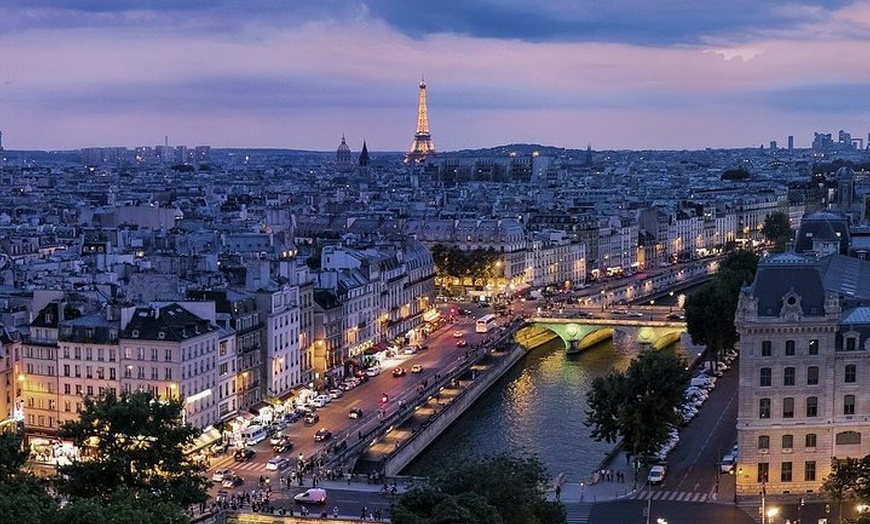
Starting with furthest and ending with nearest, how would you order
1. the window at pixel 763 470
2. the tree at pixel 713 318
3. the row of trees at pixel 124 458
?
the tree at pixel 713 318, the window at pixel 763 470, the row of trees at pixel 124 458

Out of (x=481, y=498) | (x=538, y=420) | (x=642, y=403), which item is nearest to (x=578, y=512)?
(x=642, y=403)

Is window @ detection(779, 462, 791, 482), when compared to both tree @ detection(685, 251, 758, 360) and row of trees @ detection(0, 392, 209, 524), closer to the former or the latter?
row of trees @ detection(0, 392, 209, 524)

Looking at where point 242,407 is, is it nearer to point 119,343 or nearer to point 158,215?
point 119,343

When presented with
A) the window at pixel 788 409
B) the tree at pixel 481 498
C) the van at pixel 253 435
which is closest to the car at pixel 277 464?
the van at pixel 253 435

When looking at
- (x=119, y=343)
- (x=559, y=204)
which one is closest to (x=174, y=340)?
(x=119, y=343)

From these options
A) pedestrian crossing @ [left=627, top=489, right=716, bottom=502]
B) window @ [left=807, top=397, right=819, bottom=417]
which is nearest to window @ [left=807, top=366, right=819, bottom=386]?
window @ [left=807, top=397, right=819, bottom=417]

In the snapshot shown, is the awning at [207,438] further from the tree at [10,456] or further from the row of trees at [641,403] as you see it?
the row of trees at [641,403]

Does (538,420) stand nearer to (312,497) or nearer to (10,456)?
(312,497)
